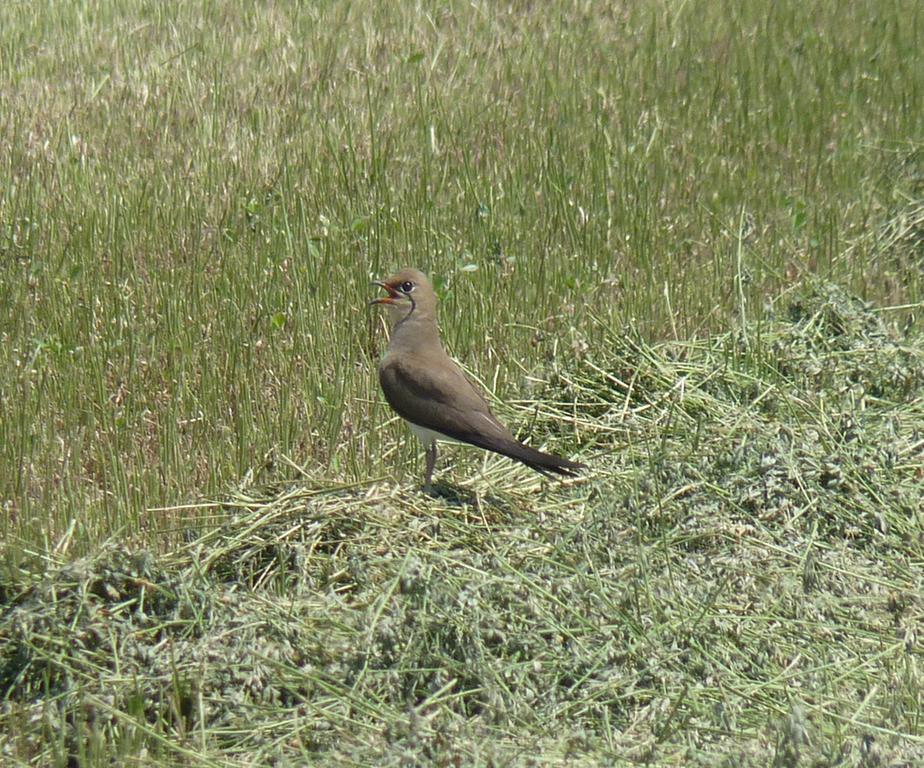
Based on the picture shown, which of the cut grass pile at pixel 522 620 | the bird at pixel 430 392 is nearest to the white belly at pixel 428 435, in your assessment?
the bird at pixel 430 392

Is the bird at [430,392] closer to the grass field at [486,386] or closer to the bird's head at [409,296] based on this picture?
the bird's head at [409,296]

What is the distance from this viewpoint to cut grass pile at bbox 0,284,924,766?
389 centimetres

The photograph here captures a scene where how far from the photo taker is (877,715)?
3984 millimetres

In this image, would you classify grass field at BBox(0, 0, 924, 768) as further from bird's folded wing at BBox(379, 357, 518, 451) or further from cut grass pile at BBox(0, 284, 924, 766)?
bird's folded wing at BBox(379, 357, 518, 451)

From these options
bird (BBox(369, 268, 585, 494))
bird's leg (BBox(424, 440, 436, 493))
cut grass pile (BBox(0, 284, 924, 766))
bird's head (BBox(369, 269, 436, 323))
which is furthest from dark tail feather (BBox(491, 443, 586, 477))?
bird's head (BBox(369, 269, 436, 323))

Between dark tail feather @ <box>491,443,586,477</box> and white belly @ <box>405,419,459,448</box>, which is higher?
dark tail feather @ <box>491,443,586,477</box>

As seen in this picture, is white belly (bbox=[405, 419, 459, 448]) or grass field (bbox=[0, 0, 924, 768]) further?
white belly (bbox=[405, 419, 459, 448])

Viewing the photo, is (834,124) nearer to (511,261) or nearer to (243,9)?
(511,261)

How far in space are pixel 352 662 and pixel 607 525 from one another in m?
1.15

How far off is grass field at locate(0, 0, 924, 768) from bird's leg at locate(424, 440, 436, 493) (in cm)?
14

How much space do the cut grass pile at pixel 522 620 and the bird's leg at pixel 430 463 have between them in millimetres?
71

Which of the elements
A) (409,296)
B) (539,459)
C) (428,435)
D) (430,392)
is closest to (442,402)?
(430,392)

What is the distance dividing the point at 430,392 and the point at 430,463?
0.27 meters

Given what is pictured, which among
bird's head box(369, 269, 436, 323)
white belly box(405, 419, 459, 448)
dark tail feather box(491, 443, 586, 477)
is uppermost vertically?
bird's head box(369, 269, 436, 323)
